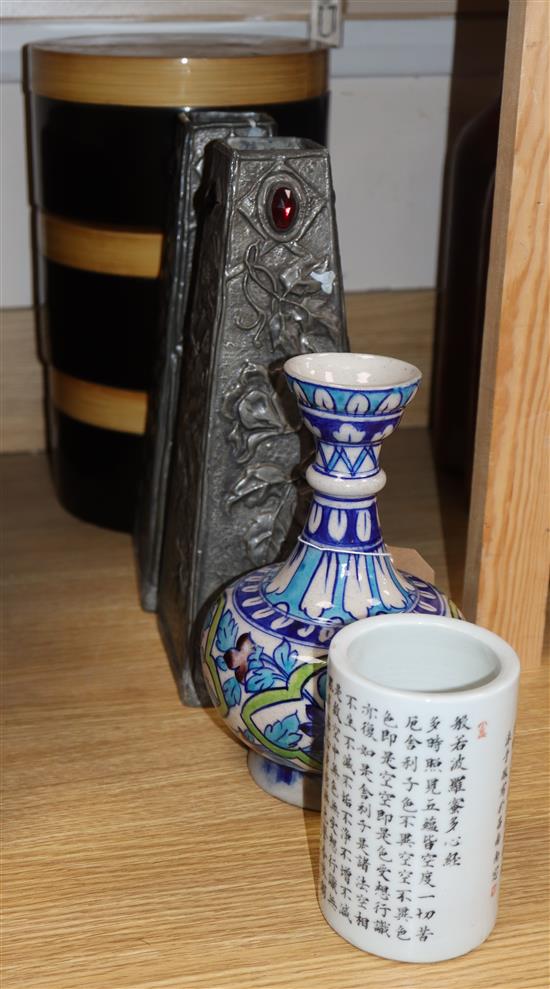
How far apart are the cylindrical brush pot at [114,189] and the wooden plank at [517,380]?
0.25 metres

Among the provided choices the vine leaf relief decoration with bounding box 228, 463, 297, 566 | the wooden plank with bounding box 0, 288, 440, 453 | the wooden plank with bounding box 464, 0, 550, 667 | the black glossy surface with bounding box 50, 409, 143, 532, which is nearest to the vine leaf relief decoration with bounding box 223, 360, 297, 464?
the vine leaf relief decoration with bounding box 228, 463, 297, 566

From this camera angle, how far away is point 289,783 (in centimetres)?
61

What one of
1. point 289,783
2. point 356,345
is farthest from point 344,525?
point 356,345

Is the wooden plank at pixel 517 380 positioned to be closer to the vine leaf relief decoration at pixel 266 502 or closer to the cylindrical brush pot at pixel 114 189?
the vine leaf relief decoration at pixel 266 502

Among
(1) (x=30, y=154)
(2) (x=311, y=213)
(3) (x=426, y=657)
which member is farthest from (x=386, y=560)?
(1) (x=30, y=154)

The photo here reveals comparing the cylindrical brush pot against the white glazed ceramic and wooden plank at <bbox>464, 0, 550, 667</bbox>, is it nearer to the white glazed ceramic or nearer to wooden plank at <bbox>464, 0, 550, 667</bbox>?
wooden plank at <bbox>464, 0, 550, 667</bbox>

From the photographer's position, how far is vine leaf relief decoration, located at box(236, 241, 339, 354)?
65cm

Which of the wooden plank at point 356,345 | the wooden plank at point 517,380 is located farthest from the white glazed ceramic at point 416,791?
the wooden plank at point 356,345

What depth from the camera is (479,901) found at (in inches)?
19.4

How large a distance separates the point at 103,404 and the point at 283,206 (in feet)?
1.02

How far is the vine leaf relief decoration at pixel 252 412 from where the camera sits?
0.66 m

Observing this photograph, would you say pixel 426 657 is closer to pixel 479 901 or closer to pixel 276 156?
pixel 479 901

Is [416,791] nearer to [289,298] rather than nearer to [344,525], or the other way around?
[344,525]

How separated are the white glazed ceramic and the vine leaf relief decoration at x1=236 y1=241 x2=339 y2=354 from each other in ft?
0.70
